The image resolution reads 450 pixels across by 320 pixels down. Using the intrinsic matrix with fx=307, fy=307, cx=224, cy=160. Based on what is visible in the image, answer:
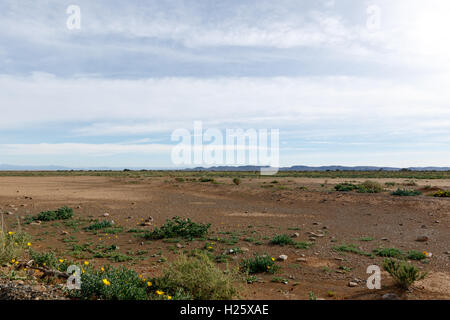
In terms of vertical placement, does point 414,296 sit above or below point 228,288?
below

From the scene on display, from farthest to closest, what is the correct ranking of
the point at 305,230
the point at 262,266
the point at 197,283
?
the point at 305,230 < the point at 262,266 < the point at 197,283

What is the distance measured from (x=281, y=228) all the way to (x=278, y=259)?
378cm

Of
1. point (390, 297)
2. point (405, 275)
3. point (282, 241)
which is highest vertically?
point (405, 275)

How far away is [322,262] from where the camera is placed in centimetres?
725

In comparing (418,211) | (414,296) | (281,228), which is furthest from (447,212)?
(414,296)

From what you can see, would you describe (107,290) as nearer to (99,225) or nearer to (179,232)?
(179,232)

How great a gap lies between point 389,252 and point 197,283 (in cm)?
544

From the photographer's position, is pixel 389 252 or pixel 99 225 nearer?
pixel 389 252

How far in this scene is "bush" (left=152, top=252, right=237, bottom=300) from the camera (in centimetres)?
466

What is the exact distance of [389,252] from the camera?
7.71 metres

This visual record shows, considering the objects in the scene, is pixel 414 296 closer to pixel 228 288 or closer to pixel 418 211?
pixel 228 288

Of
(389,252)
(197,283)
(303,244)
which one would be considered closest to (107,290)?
(197,283)

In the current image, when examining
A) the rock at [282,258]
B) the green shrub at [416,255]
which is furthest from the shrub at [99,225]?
the green shrub at [416,255]

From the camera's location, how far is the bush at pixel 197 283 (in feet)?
15.3
